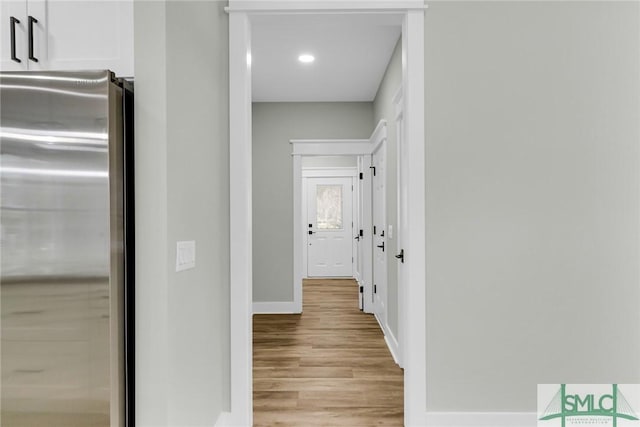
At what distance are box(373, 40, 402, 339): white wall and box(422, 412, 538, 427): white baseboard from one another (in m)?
1.37

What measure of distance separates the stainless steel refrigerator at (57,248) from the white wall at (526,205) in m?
1.52

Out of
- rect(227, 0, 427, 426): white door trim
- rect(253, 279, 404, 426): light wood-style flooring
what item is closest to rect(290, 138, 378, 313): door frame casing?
rect(253, 279, 404, 426): light wood-style flooring

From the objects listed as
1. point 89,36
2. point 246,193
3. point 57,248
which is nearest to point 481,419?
point 246,193

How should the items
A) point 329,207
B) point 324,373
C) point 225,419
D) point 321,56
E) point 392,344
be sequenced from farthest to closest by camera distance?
point 329,207, point 321,56, point 392,344, point 324,373, point 225,419

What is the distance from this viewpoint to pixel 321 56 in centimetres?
373

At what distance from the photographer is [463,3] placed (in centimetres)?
214

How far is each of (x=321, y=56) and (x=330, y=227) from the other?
4.76m

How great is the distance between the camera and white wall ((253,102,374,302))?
5.07 m

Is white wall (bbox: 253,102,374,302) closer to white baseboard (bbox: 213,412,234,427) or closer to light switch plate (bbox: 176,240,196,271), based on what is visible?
white baseboard (bbox: 213,412,234,427)

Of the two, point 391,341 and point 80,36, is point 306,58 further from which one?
point 391,341

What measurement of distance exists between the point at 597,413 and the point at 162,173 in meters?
2.46

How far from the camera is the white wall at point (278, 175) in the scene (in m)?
5.07

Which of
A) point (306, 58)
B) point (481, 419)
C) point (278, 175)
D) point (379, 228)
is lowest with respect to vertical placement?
point (481, 419)

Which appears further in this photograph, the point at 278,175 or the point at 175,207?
the point at 278,175
